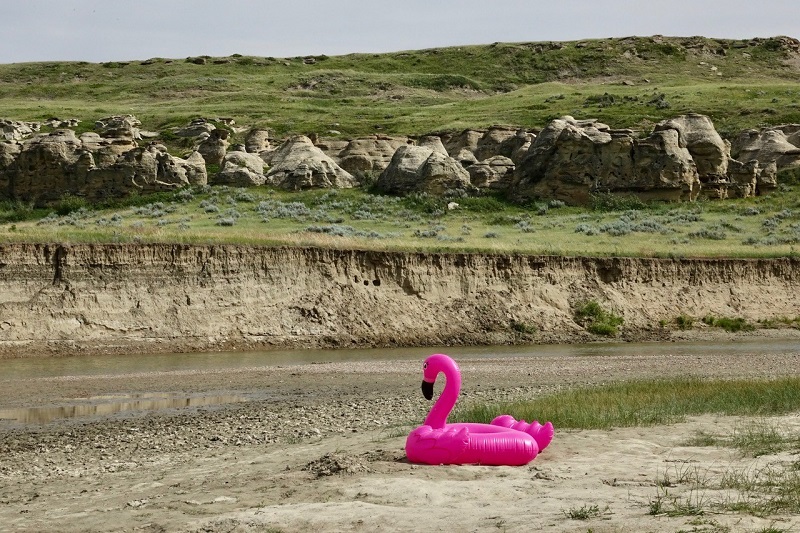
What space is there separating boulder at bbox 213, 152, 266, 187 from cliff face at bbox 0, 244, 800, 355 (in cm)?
2559

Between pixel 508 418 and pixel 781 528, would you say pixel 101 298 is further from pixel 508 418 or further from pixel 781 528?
pixel 781 528

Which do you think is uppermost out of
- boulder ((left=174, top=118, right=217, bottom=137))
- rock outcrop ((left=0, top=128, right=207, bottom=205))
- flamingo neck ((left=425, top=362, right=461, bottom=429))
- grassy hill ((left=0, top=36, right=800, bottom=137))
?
grassy hill ((left=0, top=36, right=800, bottom=137))

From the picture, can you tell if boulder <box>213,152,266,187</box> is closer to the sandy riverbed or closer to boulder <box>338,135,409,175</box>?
boulder <box>338,135,409,175</box>

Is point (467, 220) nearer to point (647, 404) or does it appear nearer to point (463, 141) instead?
point (463, 141)

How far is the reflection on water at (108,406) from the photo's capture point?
1914 centimetres

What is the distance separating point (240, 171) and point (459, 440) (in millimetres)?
50105

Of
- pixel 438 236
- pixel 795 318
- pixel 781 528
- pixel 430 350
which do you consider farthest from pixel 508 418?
pixel 438 236

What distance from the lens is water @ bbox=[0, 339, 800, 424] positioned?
2016cm

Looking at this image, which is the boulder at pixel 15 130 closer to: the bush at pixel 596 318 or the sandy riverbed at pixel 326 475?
the bush at pixel 596 318

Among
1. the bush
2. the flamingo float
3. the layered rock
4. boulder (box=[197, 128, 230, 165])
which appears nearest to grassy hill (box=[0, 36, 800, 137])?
the layered rock

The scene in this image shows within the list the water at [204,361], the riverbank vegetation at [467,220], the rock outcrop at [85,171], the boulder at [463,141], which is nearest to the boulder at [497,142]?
the boulder at [463,141]

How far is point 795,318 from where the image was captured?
4091cm

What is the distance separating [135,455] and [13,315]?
18.0m

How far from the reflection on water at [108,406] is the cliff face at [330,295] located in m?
10.5
